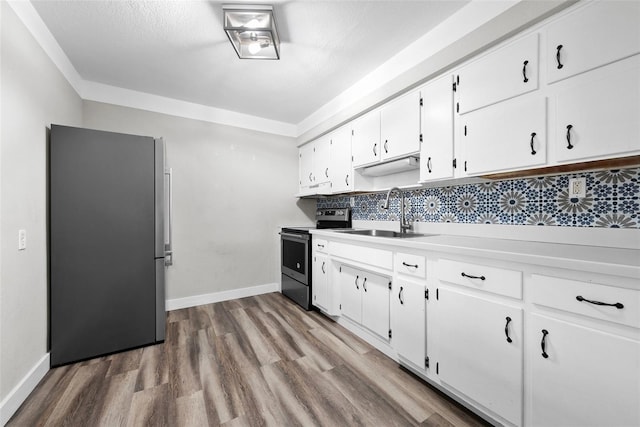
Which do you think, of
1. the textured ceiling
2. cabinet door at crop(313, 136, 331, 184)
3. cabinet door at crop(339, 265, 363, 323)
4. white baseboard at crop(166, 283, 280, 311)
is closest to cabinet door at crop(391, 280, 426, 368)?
cabinet door at crop(339, 265, 363, 323)

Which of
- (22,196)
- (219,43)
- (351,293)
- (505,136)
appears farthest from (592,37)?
(22,196)

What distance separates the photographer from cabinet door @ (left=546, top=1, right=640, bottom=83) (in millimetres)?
1113

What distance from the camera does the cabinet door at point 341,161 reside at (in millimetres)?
2824

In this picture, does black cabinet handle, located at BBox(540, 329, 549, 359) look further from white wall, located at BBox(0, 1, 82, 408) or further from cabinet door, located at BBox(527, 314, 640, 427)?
white wall, located at BBox(0, 1, 82, 408)

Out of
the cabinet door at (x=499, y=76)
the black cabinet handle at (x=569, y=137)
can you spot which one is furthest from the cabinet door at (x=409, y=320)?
the cabinet door at (x=499, y=76)

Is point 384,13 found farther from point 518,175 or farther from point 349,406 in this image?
point 349,406

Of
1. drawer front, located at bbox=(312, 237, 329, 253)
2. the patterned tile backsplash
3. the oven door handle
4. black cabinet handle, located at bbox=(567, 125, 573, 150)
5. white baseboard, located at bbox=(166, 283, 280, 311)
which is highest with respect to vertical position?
black cabinet handle, located at bbox=(567, 125, 573, 150)

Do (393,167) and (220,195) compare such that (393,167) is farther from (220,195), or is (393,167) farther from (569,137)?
(220,195)

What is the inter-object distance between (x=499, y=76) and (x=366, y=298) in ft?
6.01

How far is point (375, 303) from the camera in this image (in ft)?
6.80

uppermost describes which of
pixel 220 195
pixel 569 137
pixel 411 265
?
pixel 569 137

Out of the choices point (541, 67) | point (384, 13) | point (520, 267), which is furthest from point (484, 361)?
point (384, 13)

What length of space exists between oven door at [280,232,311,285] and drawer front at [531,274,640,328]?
2126mm

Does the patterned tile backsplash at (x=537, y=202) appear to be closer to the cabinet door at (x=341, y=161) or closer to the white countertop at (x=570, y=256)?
the white countertop at (x=570, y=256)
